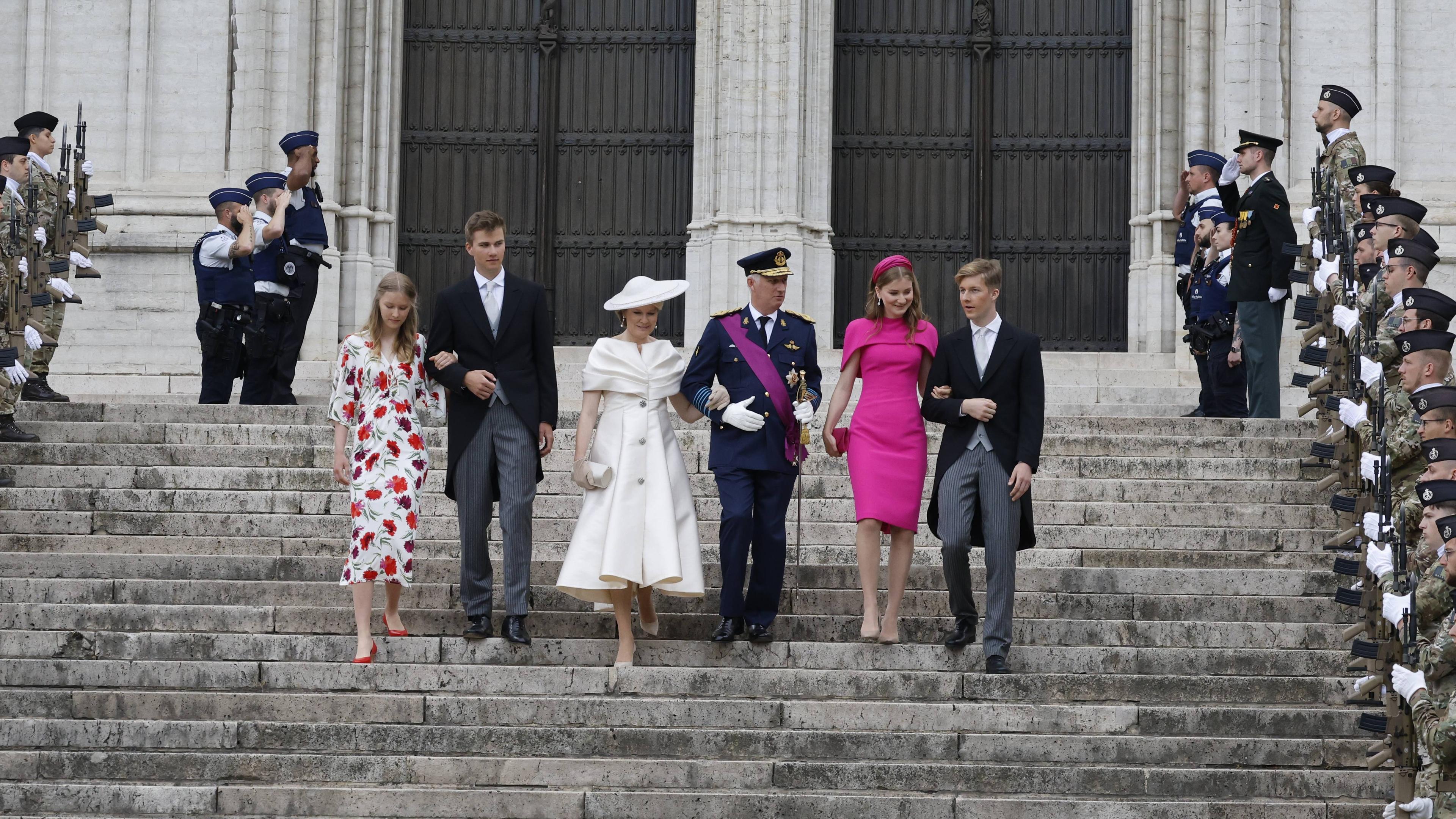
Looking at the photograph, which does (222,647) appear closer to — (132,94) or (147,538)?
(147,538)

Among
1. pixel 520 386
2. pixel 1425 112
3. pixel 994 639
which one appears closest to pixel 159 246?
pixel 520 386

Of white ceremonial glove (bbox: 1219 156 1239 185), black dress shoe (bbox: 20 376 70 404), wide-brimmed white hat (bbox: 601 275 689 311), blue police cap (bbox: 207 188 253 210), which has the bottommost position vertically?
black dress shoe (bbox: 20 376 70 404)

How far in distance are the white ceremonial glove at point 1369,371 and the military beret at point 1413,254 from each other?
1.73 ft

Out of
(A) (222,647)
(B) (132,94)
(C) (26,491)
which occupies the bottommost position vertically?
(A) (222,647)

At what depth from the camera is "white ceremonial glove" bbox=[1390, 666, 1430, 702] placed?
675cm

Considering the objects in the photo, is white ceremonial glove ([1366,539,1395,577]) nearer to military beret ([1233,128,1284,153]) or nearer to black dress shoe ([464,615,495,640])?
black dress shoe ([464,615,495,640])

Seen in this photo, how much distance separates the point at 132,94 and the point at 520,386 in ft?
25.8

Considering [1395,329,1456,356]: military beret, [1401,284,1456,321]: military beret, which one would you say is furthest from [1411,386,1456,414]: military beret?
[1401,284,1456,321]: military beret

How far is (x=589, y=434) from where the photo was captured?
842 centimetres

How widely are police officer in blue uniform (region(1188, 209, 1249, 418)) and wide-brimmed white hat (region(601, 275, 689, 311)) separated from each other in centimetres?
504

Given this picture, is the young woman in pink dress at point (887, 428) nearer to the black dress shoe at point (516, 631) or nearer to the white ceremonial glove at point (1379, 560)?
the black dress shoe at point (516, 631)

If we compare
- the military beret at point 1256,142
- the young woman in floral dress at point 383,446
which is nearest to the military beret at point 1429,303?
the military beret at point 1256,142

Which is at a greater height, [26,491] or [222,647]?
[26,491]

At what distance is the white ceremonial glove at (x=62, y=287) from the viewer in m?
11.9
